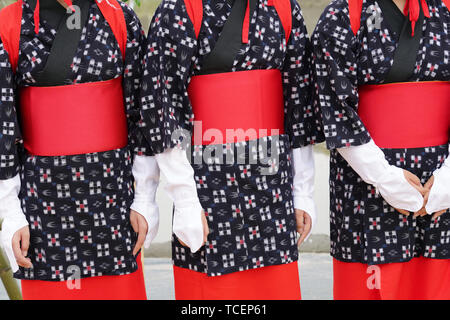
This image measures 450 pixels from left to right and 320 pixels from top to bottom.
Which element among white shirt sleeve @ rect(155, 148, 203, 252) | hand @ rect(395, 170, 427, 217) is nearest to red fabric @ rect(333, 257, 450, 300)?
hand @ rect(395, 170, 427, 217)

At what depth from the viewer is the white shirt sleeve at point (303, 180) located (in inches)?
87.7

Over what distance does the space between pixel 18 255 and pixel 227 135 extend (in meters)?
0.80

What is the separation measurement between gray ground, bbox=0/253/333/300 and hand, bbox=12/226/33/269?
1637 mm

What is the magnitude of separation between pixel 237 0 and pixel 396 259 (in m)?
1.05

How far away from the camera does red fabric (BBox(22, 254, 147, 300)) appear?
6.88ft

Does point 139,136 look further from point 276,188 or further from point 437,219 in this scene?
point 437,219

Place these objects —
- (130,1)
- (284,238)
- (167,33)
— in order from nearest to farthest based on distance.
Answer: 1. (167,33)
2. (284,238)
3. (130,1)

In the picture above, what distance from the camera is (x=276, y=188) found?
2111 millimetres

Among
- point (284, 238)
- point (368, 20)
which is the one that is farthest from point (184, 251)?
point (368, 20)

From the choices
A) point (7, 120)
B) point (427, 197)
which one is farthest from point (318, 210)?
point (7, 120)

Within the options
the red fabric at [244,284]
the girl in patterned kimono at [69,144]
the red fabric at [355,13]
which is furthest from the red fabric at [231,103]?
the red fabric at [244,284]

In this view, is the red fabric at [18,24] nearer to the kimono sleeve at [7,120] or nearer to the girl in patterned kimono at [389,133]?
the kimono sleeve at [7,120]

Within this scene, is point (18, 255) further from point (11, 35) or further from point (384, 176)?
point (384, 176)

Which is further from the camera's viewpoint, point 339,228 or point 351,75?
point 339,228
